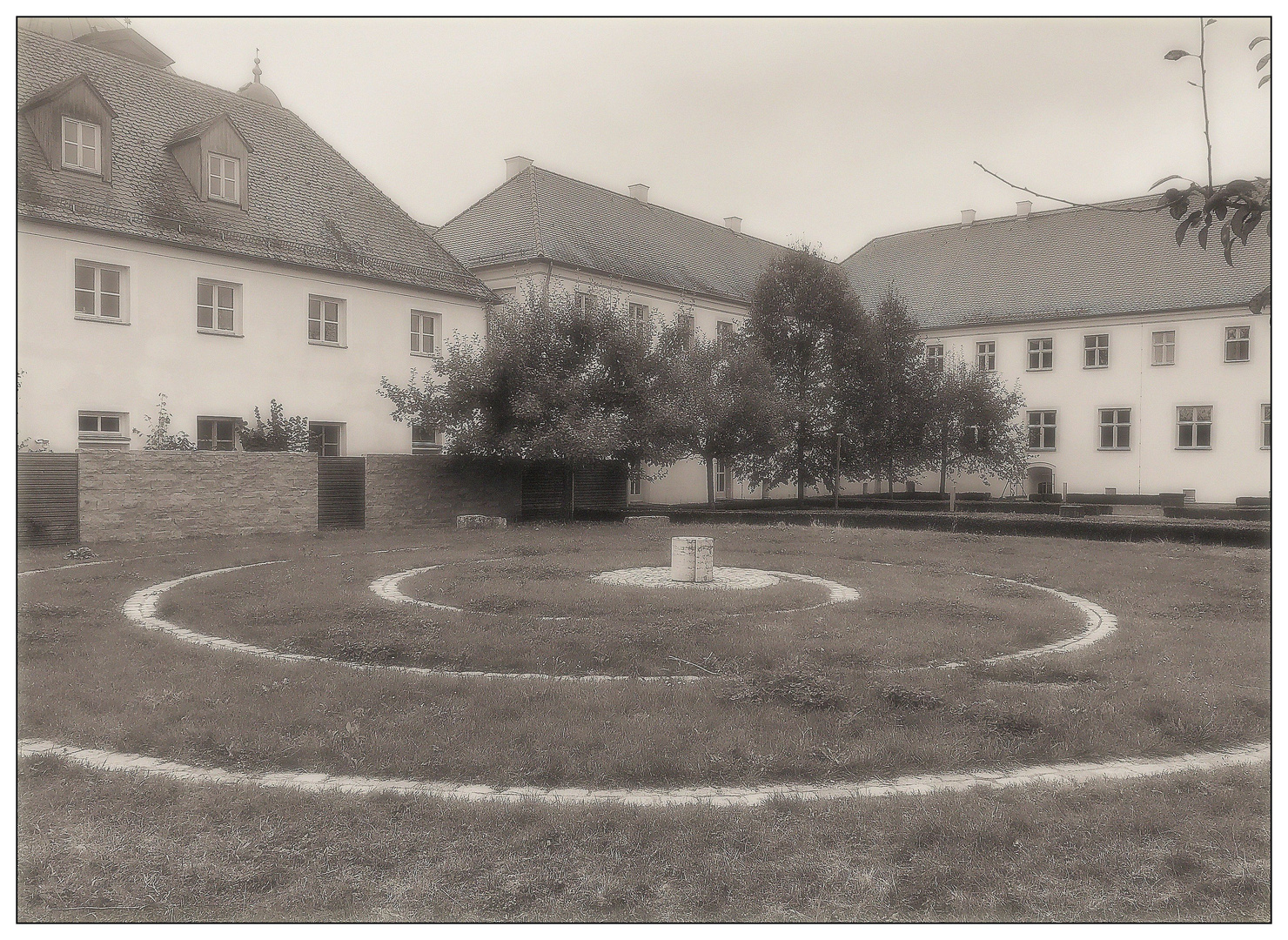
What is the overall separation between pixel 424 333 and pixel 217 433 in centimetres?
737

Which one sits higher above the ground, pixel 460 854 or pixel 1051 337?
pixel 1051 337

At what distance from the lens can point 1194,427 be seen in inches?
1631

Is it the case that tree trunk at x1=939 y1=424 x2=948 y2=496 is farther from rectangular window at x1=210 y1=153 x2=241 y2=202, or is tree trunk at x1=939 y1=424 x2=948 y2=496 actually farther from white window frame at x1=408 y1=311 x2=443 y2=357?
rectangular window at x1=210 y1=153 x2=241 y2=202

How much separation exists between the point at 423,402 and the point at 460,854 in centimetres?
2259

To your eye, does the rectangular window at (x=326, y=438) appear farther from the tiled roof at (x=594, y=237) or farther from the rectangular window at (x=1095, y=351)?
the rectangular window at (x=1095, y=351)

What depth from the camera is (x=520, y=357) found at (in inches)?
1013

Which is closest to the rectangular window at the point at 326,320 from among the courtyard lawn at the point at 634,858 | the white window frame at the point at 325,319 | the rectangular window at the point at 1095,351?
the white window frame at the point at 325,319

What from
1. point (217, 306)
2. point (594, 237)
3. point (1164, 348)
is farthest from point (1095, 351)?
point (217, 306)

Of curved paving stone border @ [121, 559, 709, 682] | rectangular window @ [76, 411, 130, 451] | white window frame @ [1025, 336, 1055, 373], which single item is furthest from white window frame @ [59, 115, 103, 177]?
white window frame @ [1025, 336, 1055, 373]

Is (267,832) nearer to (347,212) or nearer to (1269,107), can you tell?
(1269,107)

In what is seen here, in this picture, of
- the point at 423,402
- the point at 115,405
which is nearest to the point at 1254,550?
the point at 423,402

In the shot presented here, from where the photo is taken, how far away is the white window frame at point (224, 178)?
26.7 metres

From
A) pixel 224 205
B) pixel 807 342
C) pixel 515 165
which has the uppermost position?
pixel 515 165

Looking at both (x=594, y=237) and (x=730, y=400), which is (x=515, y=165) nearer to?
(x=594, y=237)
